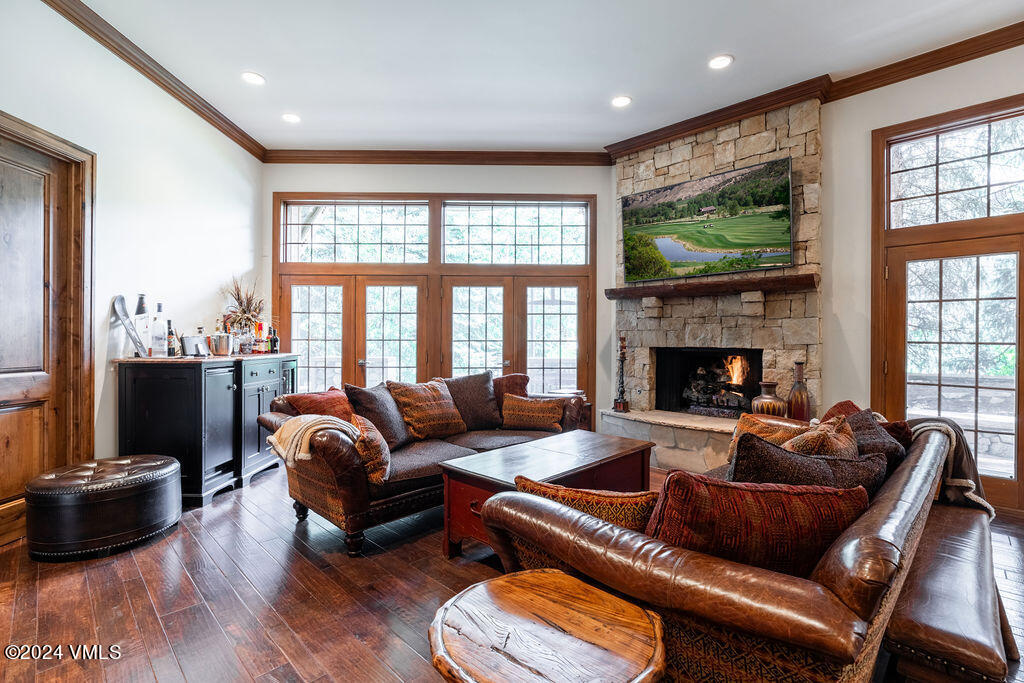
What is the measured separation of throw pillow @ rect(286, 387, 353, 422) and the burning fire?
357 centimetres

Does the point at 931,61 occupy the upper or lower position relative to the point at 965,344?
upper

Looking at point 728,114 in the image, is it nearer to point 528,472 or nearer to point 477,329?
point 477,329

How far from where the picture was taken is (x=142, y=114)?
141 inches

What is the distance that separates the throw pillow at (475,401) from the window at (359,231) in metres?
1.99

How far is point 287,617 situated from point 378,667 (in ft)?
1.85

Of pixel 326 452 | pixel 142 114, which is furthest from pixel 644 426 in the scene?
pixel 142 114

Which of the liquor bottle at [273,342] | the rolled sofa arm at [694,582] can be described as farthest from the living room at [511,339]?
the liquor bottle at [273,342]

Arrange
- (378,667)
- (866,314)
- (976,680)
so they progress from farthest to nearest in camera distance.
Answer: (866,314) < (378,667) < (976,680)

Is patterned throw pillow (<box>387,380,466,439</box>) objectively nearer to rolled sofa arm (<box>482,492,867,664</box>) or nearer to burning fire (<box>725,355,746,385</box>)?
rolled sofa arm (<box>482,492,867,664</box>)

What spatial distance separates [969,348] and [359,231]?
5657mm

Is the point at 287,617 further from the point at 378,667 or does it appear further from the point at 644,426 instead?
the point at 644,426

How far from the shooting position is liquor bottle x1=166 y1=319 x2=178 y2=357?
367 cm

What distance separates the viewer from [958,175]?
3.49 metres

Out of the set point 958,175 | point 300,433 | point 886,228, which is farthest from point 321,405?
point 958,175
